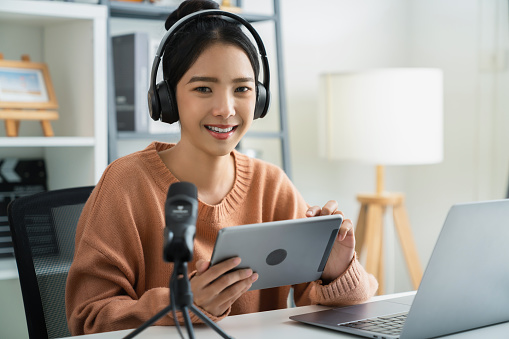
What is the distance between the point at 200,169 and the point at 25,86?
88 centimetres

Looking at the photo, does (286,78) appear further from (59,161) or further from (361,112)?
(59,161)

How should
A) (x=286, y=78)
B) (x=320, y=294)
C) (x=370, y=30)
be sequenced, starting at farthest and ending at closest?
(x=370, y=30), (x=286, y=78), (x=320, y=294)

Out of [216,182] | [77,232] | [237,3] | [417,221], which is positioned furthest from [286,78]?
[77,232]

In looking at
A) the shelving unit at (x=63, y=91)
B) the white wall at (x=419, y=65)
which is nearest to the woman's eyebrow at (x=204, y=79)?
the shelving unit at (x=63, y=91)

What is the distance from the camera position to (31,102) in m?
1.91

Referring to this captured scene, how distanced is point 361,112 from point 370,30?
0.76 m

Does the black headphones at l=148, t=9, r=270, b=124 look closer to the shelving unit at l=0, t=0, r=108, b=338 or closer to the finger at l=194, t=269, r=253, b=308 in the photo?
the finger at l=194, t=269, r=253, b=308

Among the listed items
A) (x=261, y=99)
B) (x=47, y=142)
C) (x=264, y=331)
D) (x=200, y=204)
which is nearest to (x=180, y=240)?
(x=264, y=331)

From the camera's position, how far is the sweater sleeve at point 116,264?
1.06m

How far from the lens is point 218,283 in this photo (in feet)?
3.18

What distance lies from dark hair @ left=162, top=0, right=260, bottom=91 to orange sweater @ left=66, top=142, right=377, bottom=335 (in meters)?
0.20

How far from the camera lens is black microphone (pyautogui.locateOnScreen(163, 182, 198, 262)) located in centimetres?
74

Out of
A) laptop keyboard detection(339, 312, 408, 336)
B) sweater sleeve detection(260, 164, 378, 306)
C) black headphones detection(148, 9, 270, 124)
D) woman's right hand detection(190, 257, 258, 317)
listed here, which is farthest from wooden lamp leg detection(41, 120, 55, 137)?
laptop keyboard detection(339, 312, 408, 336)

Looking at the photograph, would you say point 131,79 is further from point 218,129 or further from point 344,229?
point 344,229
